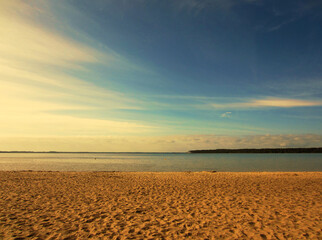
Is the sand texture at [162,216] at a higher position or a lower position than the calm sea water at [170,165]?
higher

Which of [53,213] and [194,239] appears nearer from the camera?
[194,239]

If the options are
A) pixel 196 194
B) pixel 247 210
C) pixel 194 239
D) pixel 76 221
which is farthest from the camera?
pixel 196 194

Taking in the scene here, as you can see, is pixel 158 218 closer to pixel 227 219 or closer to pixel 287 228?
pixel 227 219

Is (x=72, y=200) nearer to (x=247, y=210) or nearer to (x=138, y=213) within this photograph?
(x=138, y=213)

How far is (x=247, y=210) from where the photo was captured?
9.66m

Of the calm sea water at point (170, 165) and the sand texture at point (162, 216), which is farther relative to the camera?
the calm sea water at point (170, 165)

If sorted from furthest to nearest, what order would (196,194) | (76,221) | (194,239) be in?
(196,194) < (76,221) < (194,239)

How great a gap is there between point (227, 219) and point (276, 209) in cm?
325

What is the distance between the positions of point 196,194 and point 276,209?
4.97 m

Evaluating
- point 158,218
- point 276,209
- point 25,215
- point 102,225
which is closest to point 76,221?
point 102,225

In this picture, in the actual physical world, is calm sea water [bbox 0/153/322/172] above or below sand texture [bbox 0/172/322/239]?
below

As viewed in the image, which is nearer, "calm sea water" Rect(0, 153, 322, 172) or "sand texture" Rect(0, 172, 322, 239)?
"sand texture" Rect(0, 172, 322, 239)

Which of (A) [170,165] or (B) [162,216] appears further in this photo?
(A) [170,165]

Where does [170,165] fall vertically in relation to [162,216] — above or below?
below
